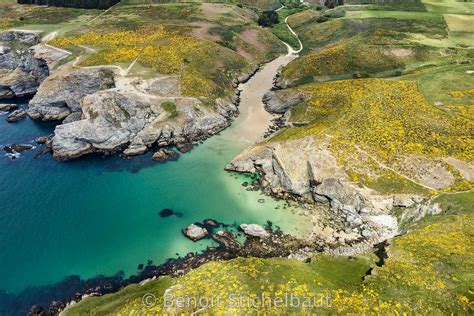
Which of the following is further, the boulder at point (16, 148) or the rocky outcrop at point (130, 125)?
the boulder at point (16, 148)

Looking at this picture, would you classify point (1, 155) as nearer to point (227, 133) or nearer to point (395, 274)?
point (227, 133)

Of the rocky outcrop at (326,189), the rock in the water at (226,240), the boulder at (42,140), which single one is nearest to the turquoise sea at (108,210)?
the rock in the water at (226,240)

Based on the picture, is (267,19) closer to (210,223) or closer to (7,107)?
Result: (7,107)

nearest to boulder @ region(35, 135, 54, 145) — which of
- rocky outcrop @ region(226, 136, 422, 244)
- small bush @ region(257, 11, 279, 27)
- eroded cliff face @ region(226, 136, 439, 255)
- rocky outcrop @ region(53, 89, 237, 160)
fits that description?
rocky outcrop @ region(53, 89, 237, 160)

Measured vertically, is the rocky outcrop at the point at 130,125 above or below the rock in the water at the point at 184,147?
above

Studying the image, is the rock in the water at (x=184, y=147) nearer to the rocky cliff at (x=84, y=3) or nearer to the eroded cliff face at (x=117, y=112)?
the eroded cliff face at (x=117, y=112)

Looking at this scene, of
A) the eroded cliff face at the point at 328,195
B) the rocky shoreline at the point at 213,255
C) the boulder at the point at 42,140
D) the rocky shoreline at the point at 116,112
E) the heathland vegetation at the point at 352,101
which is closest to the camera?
the heathland vegetation at the point at 352,101

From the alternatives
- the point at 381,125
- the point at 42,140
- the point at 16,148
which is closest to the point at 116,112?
the point at 42,140
